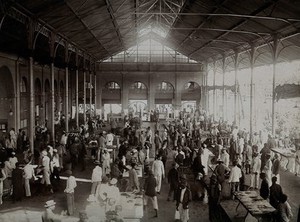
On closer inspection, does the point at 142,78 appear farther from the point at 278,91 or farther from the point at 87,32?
the point at 278,91

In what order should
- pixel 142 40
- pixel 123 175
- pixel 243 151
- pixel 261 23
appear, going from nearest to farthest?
pixel 123 175 → pixel 243 151 → pixel 261 23 → pixel 142 40

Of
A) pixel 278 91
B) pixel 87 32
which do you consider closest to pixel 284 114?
pixel 278 91

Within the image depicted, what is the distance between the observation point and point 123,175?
11.8 m

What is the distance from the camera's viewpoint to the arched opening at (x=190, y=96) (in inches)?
1478

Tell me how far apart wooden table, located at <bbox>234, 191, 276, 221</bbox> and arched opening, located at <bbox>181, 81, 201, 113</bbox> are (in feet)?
93.1

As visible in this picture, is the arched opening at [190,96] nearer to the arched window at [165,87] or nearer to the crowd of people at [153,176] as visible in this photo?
the arched window at [165,87]

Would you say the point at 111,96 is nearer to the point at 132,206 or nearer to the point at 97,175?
the point at 97,175

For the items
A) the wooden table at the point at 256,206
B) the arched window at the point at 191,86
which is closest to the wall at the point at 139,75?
the arched window at the point at 191,86

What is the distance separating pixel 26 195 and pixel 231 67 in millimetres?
26523

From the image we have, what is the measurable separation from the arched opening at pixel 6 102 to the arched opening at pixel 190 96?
2102 centimetres

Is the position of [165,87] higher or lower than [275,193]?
higher

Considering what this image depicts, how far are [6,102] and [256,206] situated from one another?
15948 mm

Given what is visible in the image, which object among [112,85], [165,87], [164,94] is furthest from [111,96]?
[165,87]

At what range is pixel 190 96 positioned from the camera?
123 feet
